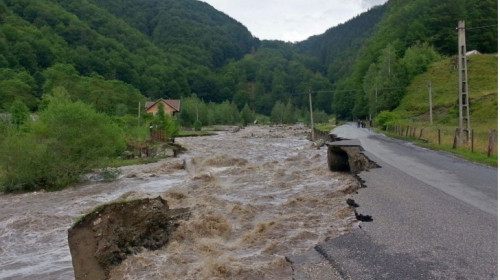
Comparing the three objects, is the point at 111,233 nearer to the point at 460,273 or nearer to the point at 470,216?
the point at 460,273

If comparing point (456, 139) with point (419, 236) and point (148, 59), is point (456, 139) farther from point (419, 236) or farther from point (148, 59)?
point (148, 59)

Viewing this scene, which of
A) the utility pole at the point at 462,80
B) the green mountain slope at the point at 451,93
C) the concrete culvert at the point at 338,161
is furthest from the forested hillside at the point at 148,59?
the concrete culvert at the point at 338,161

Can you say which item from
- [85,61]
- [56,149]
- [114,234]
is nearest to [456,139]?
[114,234]

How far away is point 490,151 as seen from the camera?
17469 millimetres

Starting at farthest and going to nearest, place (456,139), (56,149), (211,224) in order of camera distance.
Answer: (456,139) → (56,149) → (211,224)

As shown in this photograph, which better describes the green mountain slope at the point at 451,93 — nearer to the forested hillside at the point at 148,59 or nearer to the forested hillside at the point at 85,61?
the forested hillside at the point at 148,59

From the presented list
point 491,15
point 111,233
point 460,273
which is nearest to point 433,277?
point 460,273

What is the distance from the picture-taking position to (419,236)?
731 cm

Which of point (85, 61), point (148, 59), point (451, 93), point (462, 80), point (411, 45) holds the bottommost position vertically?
point (451, 93)

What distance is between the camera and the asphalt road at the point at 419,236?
230 inches

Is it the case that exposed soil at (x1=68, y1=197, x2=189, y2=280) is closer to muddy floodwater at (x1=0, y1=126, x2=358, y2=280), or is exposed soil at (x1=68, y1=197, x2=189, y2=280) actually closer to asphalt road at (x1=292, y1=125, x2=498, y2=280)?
muddy floodwater at (x1=0, y1=126, x2=358, y2=280)

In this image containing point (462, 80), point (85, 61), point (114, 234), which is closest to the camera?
point (114, 234)

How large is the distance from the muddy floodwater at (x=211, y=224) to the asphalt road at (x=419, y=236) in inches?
35.0

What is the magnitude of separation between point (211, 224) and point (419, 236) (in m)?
5.62
